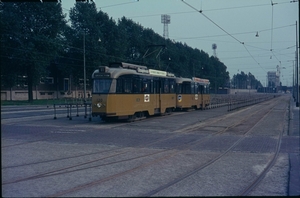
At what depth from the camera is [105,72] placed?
77.2 feet

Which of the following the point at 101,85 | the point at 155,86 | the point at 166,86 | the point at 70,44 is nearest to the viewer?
the point at 101,85

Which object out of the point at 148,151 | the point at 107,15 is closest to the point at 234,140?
the point at 148,151

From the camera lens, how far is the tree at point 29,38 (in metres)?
50.1

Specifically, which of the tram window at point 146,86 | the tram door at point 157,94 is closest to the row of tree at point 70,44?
the tram door at point 157,94

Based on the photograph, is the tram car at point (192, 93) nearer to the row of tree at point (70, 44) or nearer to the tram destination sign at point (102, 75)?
the row of tree at point (70, 44)

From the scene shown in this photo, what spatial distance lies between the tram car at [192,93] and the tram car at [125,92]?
592cm

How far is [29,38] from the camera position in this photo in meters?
52.2

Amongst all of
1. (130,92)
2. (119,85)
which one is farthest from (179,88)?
(119,85)

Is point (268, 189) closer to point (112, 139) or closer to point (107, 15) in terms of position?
point (112, 139)

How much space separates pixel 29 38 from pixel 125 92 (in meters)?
32.1

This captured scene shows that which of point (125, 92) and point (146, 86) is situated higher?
point (146, 86)

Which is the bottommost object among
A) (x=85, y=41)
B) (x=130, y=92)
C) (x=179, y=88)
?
(x=130, y=92)

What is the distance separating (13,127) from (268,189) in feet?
52.8

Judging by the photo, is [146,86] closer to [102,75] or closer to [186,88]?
[102,75]
